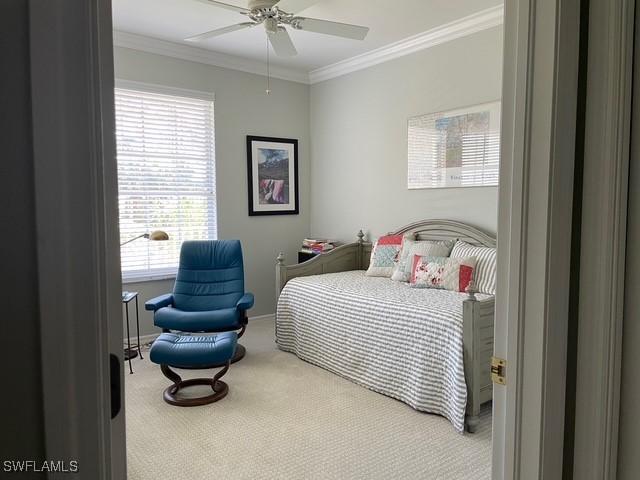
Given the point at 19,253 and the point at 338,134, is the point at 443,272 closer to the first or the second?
the point at 338,134

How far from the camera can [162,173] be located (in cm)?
456

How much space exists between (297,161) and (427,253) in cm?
224

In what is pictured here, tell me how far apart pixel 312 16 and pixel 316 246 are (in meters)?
2.38

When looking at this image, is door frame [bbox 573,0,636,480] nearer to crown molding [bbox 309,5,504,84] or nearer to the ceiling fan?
the ceiling fan

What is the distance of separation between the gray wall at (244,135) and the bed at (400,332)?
3.08 ft

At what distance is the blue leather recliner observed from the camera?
3.79 metres

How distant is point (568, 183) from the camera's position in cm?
106

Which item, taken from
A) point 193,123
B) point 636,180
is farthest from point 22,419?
point 193,123

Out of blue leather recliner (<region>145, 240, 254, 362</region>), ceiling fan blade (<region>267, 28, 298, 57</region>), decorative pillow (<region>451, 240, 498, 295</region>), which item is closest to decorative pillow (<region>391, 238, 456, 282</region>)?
decorative pillow (<region>451, 240, 498, 295</region>)

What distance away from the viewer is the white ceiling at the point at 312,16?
11.6 ft

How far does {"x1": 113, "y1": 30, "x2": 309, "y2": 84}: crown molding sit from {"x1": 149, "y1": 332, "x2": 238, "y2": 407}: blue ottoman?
9.07 feet

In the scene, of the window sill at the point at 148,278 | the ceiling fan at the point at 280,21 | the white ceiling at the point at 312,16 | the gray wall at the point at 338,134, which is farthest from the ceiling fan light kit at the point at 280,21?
the window sill at the point at 148,278

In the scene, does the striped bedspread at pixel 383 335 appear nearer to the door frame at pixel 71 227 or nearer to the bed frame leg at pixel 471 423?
the bed frame leg at pixel 471 423

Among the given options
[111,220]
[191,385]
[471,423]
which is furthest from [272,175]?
[111,220]
